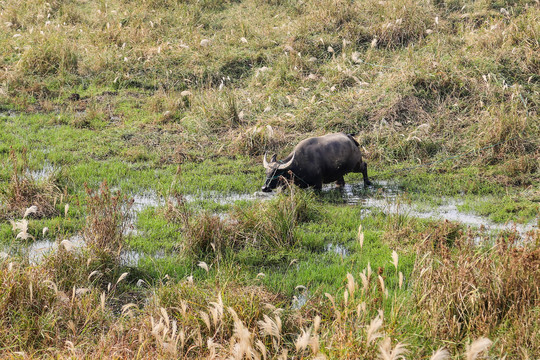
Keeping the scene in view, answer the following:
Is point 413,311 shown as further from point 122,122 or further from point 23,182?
point 122,122

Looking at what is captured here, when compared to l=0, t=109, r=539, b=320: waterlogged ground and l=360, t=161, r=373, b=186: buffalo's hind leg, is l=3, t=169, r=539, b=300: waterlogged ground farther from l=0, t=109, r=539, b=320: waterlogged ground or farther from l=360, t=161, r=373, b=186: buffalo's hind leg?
l=360, t=161, r=373, b=186: buffalo's hind leg

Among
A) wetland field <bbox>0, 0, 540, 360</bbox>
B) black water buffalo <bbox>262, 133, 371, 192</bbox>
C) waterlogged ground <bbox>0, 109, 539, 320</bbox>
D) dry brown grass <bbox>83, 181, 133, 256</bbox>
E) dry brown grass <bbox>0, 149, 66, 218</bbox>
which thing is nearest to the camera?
wetland field <bbox>0, 0, 540, 360</bbox>

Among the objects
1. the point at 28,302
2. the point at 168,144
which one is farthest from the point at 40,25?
the point at 28,302

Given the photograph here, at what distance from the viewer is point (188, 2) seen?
1568cm

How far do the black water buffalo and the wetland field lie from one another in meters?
0.31

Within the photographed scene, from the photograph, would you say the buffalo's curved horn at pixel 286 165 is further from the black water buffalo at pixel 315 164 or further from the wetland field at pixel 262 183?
the wetland field at pixel 262 183

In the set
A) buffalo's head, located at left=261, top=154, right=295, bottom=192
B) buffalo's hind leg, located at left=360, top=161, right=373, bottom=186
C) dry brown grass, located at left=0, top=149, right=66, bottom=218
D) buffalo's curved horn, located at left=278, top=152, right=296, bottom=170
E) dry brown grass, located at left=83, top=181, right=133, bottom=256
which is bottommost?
buffalo's hind leg, located at left=360, top=161, right=373, bottom=186

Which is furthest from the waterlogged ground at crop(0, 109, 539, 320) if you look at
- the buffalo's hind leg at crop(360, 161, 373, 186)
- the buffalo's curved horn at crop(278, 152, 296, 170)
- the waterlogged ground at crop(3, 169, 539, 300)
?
the buffalo's curved horn at crop(278, 152, 296, 170)

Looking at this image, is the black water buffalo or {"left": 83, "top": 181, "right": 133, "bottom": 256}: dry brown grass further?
the black water buffalo

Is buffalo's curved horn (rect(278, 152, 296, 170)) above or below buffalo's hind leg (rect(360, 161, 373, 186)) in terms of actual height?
above

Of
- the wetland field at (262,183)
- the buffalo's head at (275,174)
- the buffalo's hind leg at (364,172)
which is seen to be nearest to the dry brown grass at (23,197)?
the wetland field at (262,183)

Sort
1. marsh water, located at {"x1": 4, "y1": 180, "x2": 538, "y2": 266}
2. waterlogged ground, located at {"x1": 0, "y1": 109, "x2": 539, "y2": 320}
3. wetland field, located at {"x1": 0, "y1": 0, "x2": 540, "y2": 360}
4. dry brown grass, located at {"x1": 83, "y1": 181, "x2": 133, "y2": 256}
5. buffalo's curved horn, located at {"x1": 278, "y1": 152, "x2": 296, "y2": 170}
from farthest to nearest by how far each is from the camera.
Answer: buffalo's curved horn, located at {"x1": 278, "y1": 152, "x2": 296, "y2": 170}, marsh water, located at {"x1": 4, "y1": 180, "x2": 538, "y2": 266}, waterlogged ground, located at {"x1": 0, "y1": 109, "x2": 539, "y2": 320}, dry brown grass, located at {"x1": 83, "y1": 181, "x2": 133, "y2": 256}, wetland field, located at {"x1": 0, "y1": 0, "x2": 540, "y2": 360}

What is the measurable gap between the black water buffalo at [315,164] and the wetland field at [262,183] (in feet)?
1.00

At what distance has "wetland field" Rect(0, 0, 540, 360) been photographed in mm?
3754
